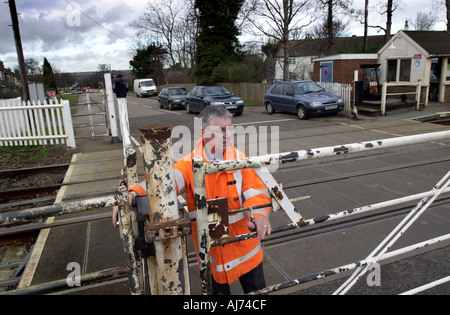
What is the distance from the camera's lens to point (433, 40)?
18188mm

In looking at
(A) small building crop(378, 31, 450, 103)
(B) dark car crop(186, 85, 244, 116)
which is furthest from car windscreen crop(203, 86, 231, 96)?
(A) small building crop(378, 31, 450, 103)

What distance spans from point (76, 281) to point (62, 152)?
10248mm

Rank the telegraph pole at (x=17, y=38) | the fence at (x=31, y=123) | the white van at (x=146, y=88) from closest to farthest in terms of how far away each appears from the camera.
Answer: the fence at (x=31, y=123) < the telegraph pole at (x=17, y=38) < the white van at (x=146, y=88)

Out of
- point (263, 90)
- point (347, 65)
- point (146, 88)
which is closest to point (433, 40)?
point (347, 65)

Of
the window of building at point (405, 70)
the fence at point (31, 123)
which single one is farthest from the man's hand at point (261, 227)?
the window of building at point (405, 70)

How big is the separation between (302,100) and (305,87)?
47.8 inches

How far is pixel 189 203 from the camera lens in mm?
2293

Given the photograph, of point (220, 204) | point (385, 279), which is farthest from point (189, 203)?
point (385, 279)

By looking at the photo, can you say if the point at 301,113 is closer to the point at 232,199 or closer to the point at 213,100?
the point at 213,100

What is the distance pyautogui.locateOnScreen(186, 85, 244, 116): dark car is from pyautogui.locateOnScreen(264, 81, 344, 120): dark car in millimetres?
1689

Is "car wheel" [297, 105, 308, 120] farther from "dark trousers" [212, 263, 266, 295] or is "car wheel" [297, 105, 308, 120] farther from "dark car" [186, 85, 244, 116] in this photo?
"dark trousers" [212, 263, 266, 295]

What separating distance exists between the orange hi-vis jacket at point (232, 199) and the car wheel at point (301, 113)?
13.2 m

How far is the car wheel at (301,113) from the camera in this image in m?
15.0

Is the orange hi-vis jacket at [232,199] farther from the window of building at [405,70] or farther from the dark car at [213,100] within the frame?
the window of building at [405,70]
